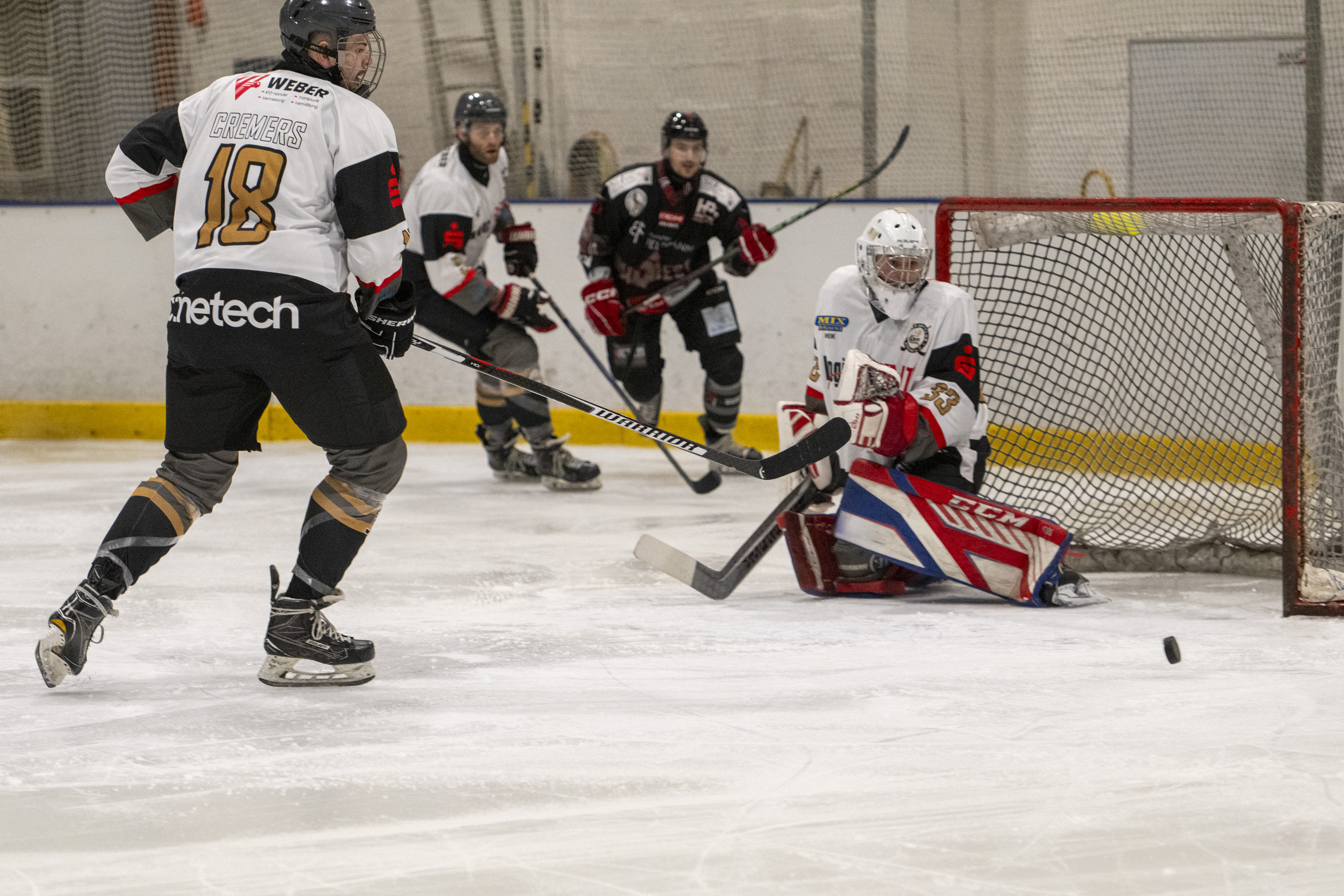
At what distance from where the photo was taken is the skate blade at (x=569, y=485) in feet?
16.2

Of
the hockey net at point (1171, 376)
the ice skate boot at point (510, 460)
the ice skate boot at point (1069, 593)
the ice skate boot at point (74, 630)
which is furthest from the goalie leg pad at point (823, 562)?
the ice skate boot at point (510, 460)

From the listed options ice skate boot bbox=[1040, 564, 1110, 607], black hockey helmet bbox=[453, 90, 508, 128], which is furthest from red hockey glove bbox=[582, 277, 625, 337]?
ice skate boot bbox=[1040, 564, 1110, 607]

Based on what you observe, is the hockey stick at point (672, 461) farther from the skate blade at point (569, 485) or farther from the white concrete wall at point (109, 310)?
the white concrete wall at point (109, 310)

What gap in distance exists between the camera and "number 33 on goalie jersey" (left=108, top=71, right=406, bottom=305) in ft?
7.80

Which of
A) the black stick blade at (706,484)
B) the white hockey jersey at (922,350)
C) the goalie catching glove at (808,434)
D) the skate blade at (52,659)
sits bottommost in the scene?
the black stick blade at (706,484)

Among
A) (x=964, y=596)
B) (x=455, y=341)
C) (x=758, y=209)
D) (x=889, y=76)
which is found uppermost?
(x=889, y=76)

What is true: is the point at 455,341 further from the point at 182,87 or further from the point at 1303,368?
the point at 1303,368

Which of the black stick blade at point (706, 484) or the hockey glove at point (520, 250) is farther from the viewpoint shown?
the hockey glove at point (520, 250)

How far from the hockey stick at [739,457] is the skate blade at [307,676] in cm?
60

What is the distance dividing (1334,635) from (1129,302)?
2.12 metres

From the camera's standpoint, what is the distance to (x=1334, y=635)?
2832 millimetres

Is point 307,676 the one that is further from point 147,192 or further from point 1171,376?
point 1171,376

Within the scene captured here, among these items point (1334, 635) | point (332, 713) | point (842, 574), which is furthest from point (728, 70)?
point (332, 713)

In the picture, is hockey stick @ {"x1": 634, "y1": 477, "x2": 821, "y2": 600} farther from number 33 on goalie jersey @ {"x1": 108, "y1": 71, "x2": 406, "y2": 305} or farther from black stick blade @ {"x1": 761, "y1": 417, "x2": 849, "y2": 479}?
number 33 on goalie jersey @ {"x1": 108, "y1": 71, "x2": 406, "y2": 305}
